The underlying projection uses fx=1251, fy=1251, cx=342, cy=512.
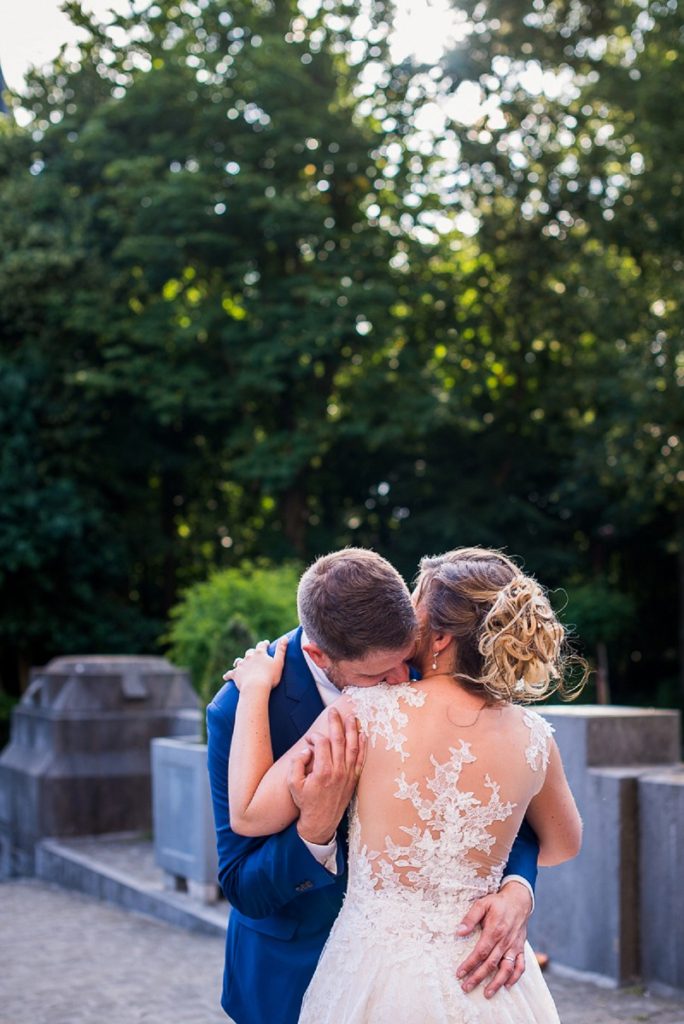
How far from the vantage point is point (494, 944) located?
2826 millimetres

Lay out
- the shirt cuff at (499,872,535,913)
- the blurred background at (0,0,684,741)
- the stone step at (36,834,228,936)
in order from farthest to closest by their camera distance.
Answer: the blurred background at (0,0,684,741), the stone step at (36,834,228,936), the shirt cuff at (499,872,535,913)

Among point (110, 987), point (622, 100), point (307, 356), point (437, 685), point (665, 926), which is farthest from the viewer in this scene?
point (307, 356)

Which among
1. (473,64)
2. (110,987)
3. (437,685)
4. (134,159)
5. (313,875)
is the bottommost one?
(110,987)

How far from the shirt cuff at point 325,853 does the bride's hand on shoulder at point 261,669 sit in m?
0.37

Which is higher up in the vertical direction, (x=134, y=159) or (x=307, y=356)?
(x=134, y=159)

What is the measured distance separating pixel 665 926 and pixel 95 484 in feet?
71.8

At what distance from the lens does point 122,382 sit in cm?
2475

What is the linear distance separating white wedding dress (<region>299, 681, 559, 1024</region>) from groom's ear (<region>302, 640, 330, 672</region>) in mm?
88

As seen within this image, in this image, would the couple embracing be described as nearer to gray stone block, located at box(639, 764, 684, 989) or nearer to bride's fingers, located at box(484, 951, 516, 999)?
bride's fingers, located at box(484, 951, 516, 999)

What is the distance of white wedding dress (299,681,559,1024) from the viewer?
9.06 feet

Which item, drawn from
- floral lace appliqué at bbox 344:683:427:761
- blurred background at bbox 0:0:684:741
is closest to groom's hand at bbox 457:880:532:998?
floral lace appliqué at bbox 344:683:427:761

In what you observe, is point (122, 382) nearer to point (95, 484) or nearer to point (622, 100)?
point (95, 484)

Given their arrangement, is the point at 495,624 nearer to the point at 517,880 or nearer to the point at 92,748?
the point at 517,880

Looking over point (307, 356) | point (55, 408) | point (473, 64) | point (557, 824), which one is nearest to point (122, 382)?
point (55, 408)
